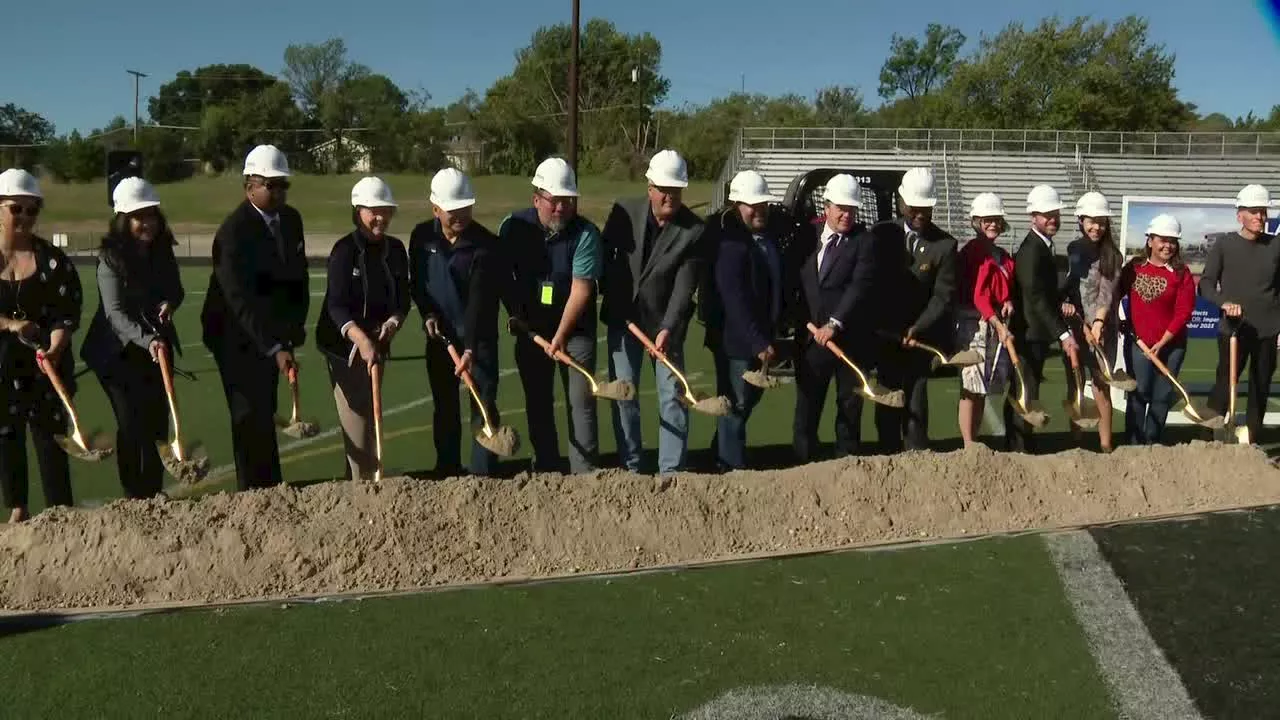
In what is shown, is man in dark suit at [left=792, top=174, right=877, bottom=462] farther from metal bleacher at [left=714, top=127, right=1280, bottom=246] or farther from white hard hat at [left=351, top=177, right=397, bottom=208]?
metal bleacher at [left=714, top=127, right=1280, bottom=246]

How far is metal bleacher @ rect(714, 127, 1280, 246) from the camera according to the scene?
39.1 metres

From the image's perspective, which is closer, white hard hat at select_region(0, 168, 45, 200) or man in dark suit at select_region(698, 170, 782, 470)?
white hard hat at select_region(0, 168, 45, 200)

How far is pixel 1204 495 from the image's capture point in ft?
22.2

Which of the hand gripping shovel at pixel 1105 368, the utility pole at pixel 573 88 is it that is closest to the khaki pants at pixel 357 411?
the hand gripping shovel at pixel 1105 368

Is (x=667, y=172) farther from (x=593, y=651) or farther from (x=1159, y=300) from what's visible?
(x=1159, y=300)

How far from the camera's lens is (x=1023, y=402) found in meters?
7.56

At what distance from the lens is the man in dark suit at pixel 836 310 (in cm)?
716

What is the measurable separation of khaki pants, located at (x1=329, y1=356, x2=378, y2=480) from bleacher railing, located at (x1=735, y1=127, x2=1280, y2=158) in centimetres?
3434

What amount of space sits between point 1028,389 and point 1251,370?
202 cm

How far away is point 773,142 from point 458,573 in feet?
121

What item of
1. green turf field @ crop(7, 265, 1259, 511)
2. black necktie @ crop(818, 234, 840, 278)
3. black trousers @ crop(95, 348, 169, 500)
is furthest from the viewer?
green turf field @ crop(7, 265, 1259, 511)

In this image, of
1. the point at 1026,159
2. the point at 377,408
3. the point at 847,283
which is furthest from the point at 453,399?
the point at 1026,159

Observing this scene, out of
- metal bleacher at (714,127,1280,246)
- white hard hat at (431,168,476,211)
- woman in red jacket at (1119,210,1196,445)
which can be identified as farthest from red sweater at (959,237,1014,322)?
metal bleacher at (714,127,1280,246)

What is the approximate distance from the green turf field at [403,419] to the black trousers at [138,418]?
502mm
